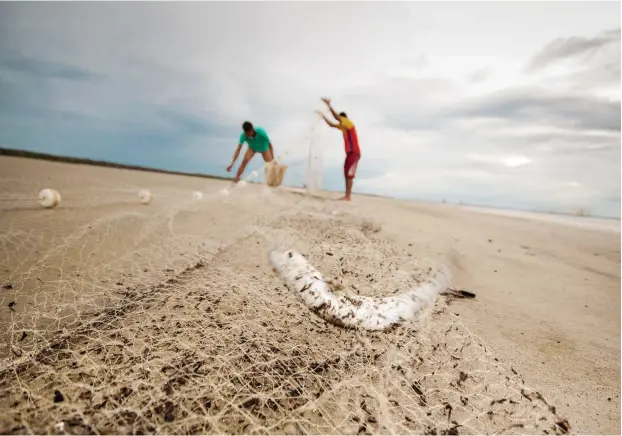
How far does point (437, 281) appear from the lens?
112 inches

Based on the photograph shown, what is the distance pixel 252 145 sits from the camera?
9.63 meters

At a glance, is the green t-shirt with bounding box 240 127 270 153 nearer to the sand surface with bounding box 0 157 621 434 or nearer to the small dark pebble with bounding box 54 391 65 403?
the sand surface with bounding box 0 157 621 434

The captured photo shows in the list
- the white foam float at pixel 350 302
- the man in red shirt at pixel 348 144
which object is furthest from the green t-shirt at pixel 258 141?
the white foam float at pixel 350 302

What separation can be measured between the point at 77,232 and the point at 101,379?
2.60m

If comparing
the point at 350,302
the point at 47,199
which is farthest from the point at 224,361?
the point at 47,199

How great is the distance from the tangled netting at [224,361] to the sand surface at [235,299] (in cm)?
1

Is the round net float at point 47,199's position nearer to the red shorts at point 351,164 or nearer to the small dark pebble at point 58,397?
the small dark pebble at point 58,397

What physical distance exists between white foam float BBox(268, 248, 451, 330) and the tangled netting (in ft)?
0.20

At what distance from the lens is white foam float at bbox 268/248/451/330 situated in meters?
2.02

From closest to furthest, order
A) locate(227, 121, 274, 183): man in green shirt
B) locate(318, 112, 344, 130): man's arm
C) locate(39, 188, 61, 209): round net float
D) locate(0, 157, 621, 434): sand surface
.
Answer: locate(0, 157, 621, 434): sand surface → locate(39, 188, 61, 209): round net float → locate(318, 112, 344, 130): man's arm → locate(227, 121, 274, 183): man in green shirt

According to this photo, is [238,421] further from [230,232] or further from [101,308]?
[230,232]

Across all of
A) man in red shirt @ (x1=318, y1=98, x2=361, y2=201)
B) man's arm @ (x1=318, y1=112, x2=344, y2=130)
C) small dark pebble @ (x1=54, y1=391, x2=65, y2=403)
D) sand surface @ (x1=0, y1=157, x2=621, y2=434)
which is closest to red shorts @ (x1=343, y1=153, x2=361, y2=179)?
man in red shirt @ (x1=318, y1=98, x2=361, y2=201)

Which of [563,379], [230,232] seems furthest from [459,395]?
[230,232]

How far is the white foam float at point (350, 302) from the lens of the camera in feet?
6.63
